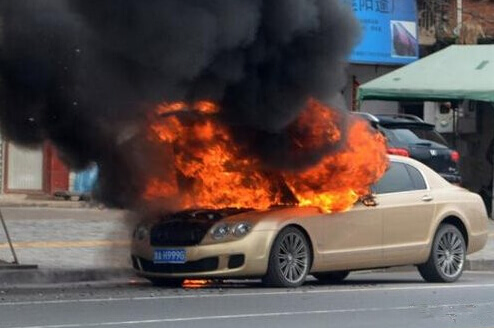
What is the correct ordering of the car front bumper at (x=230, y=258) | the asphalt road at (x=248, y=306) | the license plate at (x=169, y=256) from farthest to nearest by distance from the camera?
the license plate at (x=169, y=256) < the car front bumper at (x=230, y=258) < the asphalt road at (x=248, y=306)

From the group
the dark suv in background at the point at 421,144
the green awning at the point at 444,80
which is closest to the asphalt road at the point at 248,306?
the dark suv in background at the point at 421,144

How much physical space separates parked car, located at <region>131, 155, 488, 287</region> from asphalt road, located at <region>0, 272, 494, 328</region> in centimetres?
27

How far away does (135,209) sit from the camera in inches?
593

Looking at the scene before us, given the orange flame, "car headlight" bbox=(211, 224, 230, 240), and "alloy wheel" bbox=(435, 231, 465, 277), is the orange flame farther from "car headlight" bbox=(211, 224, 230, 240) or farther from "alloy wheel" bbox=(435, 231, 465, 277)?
"alloy wheel" bbox=(435, 231, 465, 277)

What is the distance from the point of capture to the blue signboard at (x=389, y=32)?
30031 millimetres

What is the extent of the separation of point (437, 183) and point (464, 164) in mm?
13120

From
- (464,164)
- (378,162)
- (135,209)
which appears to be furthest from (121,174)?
(464,164)

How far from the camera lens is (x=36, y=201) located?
25.8m

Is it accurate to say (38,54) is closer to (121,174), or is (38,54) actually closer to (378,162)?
(121,174)

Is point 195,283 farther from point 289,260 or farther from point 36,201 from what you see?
point 36,201

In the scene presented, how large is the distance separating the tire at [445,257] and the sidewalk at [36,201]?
10.2m

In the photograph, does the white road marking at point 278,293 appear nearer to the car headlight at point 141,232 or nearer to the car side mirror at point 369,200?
the car side mirror at point 369,200

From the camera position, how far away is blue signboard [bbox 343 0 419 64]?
3003 cm

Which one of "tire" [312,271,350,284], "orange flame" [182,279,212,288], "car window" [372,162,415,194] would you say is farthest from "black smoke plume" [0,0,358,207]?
"tire" [312,271,350,284]
